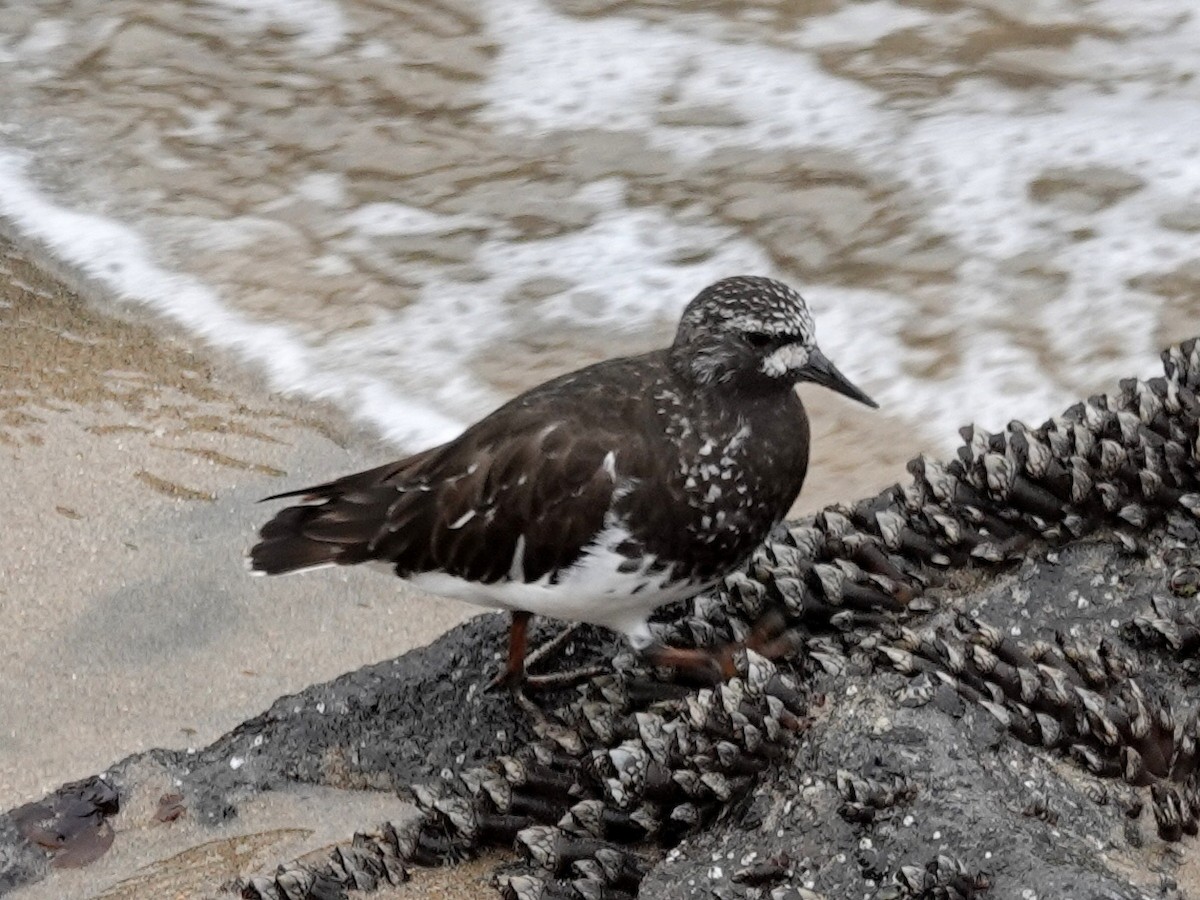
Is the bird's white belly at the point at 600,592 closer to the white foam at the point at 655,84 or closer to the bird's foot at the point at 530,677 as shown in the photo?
the bird's foot at the point at 530,677

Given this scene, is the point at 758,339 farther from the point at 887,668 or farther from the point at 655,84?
the point at 655,84

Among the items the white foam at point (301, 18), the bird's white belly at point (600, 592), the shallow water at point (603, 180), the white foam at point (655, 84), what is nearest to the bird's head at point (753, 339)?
the bird's white belly at point (600, 592)

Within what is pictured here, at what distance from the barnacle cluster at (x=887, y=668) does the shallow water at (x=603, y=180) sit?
5.68 feet

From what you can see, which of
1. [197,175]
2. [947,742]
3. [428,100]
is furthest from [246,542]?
[428,100]

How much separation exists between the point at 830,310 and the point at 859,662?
300 cm

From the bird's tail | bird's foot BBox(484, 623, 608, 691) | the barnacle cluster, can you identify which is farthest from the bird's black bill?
the bird's tail

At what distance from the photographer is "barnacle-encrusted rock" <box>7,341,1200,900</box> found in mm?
2375

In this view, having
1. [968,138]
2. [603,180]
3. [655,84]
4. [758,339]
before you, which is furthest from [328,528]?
[655,84]

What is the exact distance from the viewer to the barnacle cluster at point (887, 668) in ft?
8.23

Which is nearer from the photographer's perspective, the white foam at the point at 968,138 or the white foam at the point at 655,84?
the white foam at the point at 968,138

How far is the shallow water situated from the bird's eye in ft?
6.07

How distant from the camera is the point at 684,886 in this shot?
8.06 ft

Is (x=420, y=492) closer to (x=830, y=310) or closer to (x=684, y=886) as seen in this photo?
(x=684, y=886)

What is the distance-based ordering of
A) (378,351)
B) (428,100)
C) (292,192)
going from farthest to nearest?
(428,100) → (292,192) → (378,351)
